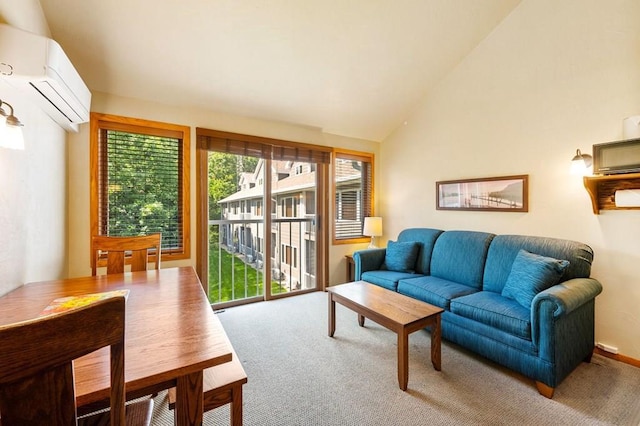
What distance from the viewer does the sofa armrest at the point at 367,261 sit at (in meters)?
3.34

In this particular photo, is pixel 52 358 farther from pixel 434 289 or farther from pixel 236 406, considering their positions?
pixel 434 289

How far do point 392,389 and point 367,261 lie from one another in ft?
5.40

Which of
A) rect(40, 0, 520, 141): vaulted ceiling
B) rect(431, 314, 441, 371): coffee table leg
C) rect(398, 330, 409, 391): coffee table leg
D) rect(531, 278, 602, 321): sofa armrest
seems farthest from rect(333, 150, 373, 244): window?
rect(531, 278, 602, 321): sofa armrest

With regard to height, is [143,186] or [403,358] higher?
[143,186]

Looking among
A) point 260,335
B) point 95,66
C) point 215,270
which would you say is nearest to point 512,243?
point 260,335

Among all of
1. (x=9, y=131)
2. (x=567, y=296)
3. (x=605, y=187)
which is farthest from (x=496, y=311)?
(x=9, y=131)

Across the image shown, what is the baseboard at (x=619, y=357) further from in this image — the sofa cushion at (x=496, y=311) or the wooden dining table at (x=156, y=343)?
the wooden dining table at (x=156, y=343)

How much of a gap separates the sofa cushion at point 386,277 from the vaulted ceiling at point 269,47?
2.15 meters

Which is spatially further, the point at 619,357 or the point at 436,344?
the point at 619,357

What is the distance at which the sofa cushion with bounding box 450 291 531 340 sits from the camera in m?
1.87

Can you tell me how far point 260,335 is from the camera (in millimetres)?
2588

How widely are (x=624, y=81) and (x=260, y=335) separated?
3740 mm

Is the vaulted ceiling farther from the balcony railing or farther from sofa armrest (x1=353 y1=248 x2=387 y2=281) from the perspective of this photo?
sofa armrest (x1=353 y1=248 x2=387 y2=281)

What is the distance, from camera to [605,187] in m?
2.26
